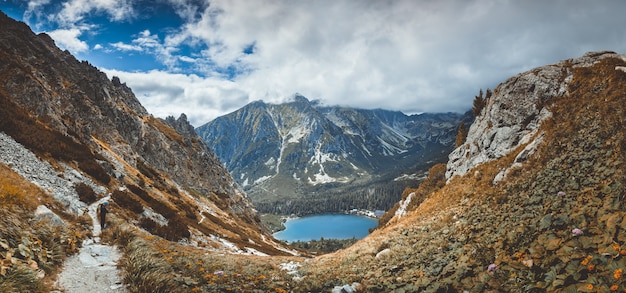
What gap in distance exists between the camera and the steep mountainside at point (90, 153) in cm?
2691

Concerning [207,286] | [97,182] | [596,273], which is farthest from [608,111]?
[97,182]

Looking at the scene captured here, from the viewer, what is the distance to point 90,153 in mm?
39250

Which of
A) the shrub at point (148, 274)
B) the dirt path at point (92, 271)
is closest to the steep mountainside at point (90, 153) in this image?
the dirt path at point (92, 271)

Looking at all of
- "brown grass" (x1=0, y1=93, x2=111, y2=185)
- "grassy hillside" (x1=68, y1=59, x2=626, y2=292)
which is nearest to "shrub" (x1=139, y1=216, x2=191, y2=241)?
"brown grass" (x1=0, y1=93, x2=111, y2=185)

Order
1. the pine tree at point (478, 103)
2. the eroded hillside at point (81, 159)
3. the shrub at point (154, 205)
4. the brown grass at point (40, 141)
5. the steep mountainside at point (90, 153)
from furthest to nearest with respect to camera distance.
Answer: the pine tree at point (478, 103), the shrub at point (154, 205), the brown grass at point (40, 141), the steep mountainside at point (90, 153), the eroded hillside at point (81, 159)

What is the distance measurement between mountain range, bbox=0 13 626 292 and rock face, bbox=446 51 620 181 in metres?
0.14

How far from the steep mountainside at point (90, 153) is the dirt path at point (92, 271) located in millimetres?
7780

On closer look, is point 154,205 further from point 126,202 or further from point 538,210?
point 538,210

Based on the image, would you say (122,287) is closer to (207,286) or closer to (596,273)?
(207,286)

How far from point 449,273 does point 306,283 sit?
6591 millimetres

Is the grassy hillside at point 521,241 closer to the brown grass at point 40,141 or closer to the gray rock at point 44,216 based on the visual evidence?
the gray rock at point 44,216

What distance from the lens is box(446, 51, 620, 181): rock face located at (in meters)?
26.7

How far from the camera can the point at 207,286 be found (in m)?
10.6

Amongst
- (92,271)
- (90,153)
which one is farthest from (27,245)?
(90,153)
